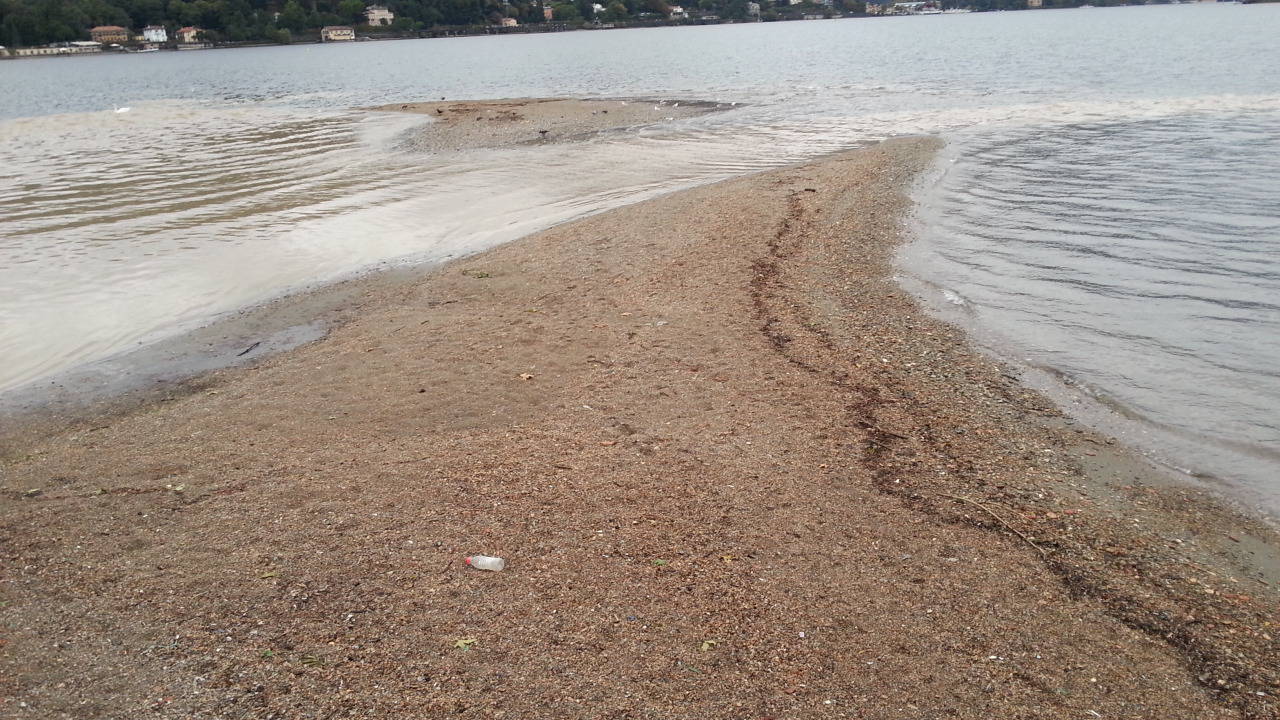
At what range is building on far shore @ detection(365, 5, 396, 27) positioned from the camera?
180 meters

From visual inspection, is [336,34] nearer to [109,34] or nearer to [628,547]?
[109,34]

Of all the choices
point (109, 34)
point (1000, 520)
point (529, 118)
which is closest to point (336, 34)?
point (109, 34)

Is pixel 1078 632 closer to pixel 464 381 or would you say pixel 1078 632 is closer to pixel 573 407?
pixel 573 407

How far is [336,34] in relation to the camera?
168 meters

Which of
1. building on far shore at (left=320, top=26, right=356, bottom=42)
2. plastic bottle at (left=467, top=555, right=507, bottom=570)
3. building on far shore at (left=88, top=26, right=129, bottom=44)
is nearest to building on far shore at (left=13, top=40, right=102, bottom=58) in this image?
building on far shore at (left=88, top=26, right=129, bottom=44)

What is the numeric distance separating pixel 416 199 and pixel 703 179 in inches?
254

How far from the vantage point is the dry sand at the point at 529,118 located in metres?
27.6

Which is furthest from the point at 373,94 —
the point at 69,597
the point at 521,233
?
the point at 69,597

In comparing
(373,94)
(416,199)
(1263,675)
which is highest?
(373,94)

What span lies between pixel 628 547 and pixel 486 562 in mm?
870

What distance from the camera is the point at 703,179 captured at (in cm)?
1955

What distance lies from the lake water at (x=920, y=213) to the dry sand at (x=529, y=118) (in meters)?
1.56

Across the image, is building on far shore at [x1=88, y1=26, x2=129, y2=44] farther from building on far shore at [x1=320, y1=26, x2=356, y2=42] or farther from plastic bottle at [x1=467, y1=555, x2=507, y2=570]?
plastic bottle at [x1=467, y1=555, x2=507, y2=570]

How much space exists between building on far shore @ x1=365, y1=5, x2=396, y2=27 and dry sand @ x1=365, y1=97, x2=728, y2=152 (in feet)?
511
